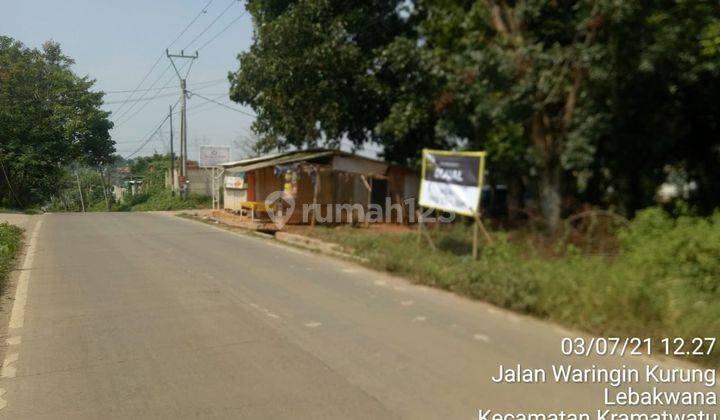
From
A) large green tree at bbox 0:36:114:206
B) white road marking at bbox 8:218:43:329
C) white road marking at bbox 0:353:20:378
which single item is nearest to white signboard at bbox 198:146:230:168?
large green tree at bbox 0:36:114:206

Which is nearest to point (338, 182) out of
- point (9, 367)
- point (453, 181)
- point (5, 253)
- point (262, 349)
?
point (453, 181)

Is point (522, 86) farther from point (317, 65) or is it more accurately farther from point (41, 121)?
point (41, 121)

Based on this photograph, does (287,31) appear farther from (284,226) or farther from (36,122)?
(36,122)

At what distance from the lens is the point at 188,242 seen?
1587cm

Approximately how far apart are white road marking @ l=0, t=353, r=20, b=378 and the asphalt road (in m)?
0.03

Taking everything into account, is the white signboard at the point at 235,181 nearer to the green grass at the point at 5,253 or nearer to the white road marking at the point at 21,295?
the green grass at the point at 5,253

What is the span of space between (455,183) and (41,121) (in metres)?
34.6

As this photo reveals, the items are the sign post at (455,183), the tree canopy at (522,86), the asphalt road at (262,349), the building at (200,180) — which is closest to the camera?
the asphalt road at (262,349)

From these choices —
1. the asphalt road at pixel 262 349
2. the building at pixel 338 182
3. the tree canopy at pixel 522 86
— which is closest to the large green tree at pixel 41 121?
the building at pixel 338 182

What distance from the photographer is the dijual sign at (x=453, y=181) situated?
1043 cm

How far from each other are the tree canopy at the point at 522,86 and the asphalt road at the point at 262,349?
4.46 metres

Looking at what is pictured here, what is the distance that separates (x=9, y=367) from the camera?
555 cm

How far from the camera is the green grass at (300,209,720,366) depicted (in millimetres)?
6324

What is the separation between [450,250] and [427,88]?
18.4ft
